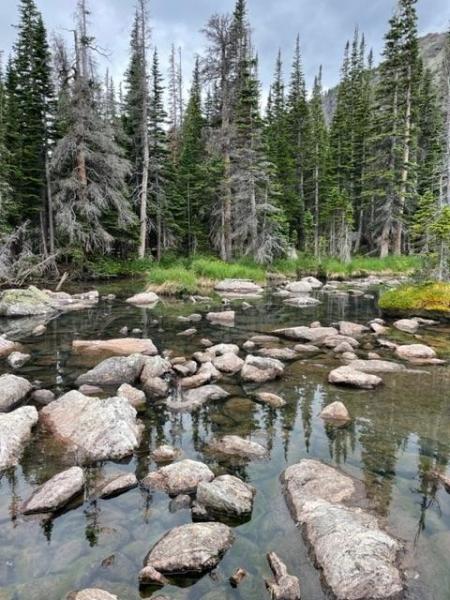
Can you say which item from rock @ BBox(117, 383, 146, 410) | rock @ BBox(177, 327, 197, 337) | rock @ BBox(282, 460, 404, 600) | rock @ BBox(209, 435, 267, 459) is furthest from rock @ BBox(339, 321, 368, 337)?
rock @ BBox(282, 460, 404, 600)

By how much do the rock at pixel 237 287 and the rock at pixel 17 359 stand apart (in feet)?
42.2

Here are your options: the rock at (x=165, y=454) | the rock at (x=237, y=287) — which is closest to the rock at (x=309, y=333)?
the rock at (x=165, y=454)

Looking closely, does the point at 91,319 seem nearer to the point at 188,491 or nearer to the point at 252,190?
the point at 188,491

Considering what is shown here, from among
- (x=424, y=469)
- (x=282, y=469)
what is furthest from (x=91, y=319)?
(x=424, y=469)

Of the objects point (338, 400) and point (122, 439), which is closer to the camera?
point (122, 439)

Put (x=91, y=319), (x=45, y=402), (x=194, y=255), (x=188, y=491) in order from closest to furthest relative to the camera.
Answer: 1. (x=188, y=491)
2. (x=45, y=402)
3. (x=91, y=319)
4. (x=194, y=255)

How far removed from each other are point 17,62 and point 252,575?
29.0m

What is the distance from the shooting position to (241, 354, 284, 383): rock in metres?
7.64

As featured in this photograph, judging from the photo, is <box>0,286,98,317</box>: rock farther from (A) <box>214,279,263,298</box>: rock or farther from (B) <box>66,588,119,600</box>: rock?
(B) <box>66,588,119,600</box>: rock

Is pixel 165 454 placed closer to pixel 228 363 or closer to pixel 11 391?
pixel 11 391

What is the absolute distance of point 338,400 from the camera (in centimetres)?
681

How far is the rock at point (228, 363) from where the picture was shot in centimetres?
816

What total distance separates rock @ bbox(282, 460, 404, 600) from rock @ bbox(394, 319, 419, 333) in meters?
8.28

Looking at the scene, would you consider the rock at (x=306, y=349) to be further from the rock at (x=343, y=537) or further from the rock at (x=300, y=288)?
the rock at (x=300, y=288)
